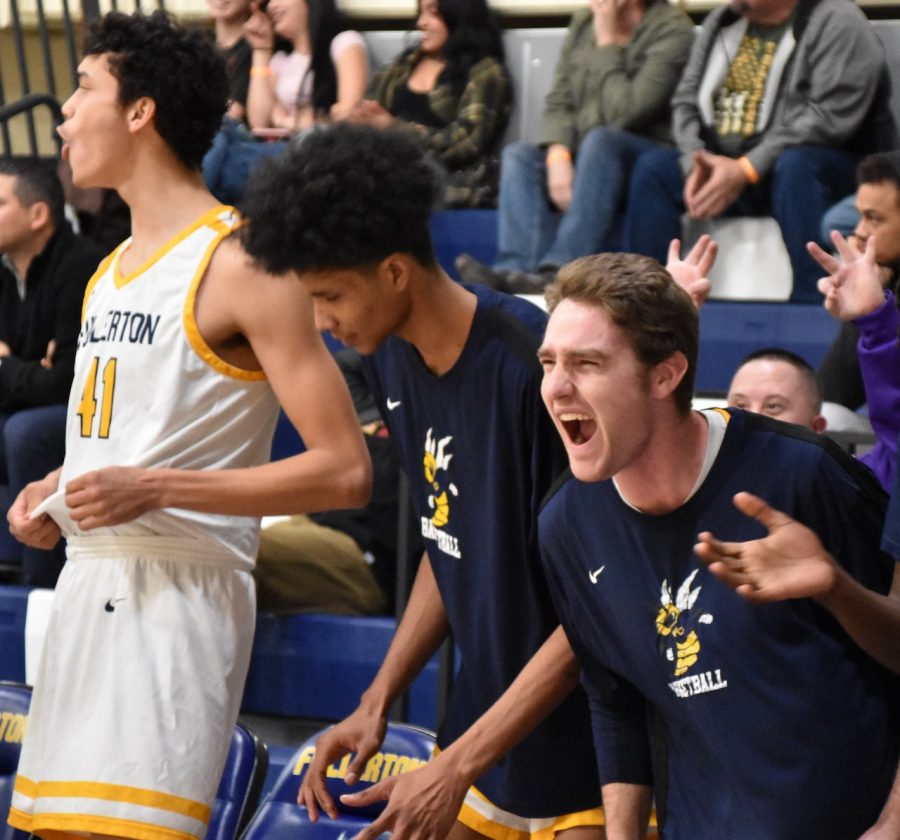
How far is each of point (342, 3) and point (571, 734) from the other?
205 inches

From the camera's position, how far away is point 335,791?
9.23 feet

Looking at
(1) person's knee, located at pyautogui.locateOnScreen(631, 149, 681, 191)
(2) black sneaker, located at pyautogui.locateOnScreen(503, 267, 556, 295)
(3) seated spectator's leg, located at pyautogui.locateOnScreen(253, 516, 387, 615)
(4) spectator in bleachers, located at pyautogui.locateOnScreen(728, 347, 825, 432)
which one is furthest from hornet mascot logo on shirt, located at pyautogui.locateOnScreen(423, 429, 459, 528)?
(1) person's knee, located at pyautogui.locateOnScreen(631, 149, 681, 191)

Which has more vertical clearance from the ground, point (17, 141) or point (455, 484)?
point (455, 484)

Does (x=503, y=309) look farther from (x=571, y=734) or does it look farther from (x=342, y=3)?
(x=342, y=3)

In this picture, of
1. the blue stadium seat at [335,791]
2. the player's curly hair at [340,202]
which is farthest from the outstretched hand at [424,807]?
the player's curly hair at [340,202]

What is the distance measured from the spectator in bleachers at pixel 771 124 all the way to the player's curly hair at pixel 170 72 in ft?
8.57

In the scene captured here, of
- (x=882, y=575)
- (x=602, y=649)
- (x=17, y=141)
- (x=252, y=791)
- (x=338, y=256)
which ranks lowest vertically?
(x=17, y=141)

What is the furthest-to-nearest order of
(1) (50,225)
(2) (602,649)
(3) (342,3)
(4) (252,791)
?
1. (3) (342,3)
2. (1) (50,225)
3. (4) (252,791)
4. (2) (602,649)

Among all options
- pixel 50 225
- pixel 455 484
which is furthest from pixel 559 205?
pixel 455 484

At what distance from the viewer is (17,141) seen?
25.9 feet

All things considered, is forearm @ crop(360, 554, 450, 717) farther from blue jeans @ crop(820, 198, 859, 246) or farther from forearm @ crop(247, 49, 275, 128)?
forearm @ crop(247, 49, 275, 128)

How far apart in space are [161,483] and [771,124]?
329 cm

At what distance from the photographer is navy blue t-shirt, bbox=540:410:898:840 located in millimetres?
1822

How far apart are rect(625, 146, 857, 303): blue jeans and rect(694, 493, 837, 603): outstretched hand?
3239mm
